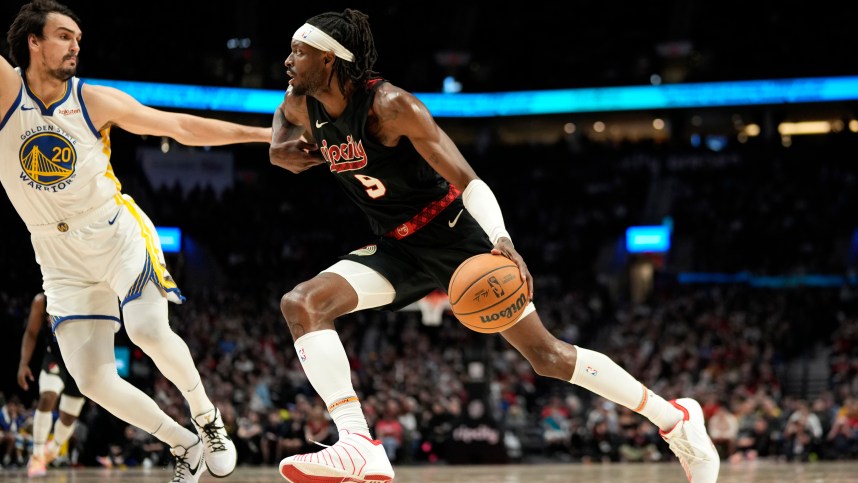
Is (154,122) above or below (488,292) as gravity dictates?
above

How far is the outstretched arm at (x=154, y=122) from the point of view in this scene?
4.82 metres

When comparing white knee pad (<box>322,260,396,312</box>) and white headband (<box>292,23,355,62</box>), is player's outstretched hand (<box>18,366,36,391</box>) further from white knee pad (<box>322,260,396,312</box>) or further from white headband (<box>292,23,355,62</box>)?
white headband (<box>292,23,355,62</box>)

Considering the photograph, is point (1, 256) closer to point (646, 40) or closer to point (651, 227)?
point (651, 227)

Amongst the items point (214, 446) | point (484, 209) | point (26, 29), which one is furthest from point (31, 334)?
point (484, 209)

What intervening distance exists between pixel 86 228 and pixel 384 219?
1.47 metres

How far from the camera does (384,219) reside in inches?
185

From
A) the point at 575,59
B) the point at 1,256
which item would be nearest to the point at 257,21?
the point at 575,59

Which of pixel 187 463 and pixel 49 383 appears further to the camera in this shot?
pixel 49 383

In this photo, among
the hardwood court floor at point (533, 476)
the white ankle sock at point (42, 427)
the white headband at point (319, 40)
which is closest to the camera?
the white headband at point (319, 40)

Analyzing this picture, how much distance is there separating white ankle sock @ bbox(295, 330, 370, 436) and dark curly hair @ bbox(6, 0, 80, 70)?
6.63 feet

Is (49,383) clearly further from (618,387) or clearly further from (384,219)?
(618,387)

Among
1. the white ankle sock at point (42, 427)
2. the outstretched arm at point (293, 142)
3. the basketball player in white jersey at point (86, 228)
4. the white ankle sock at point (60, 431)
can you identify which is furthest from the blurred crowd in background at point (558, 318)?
the outstretched arm at point (293, 142)

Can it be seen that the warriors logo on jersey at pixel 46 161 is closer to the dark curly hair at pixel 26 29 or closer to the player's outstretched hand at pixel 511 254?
the dark curly hair at pixel 26 29

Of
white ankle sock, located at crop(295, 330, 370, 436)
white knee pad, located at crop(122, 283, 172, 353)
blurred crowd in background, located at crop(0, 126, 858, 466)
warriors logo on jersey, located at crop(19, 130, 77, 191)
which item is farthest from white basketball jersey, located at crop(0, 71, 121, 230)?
blurred crowd in background, located at crop(0, 126, 858, 466)
